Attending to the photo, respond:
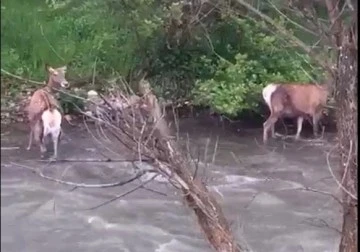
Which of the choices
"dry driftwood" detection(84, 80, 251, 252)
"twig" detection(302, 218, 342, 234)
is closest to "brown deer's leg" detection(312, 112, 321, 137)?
"twig" detection(302, 218, 342, 234)

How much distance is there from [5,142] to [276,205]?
124 cm

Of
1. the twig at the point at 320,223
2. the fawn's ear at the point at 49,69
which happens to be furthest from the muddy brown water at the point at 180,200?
the fawn's ear at the point at 49,69

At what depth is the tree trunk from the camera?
3.68ft

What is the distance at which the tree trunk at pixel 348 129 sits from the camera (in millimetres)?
1121

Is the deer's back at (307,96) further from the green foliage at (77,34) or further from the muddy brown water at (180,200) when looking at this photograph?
the green foliage at (77,34)

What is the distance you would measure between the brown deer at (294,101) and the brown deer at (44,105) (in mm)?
572

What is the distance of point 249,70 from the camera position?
1478 millimetres

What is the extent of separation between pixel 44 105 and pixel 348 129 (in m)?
0.49

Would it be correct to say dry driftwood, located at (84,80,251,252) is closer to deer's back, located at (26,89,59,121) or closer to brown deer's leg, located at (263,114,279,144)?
deer's back, located at (26,89,59,121)

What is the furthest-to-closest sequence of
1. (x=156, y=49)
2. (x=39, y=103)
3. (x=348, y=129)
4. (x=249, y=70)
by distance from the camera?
(x=249, y=70)
(x=156, y=49)
(x=348, y=129)
(x=39, y=103)

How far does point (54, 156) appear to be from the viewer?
108 centimetres

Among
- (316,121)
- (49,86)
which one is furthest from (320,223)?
(49,86)

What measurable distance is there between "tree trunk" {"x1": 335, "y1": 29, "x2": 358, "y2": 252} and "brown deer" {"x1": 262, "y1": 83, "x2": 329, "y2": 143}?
201 millimetres

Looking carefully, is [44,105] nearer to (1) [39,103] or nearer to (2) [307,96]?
(1) [39,103]
